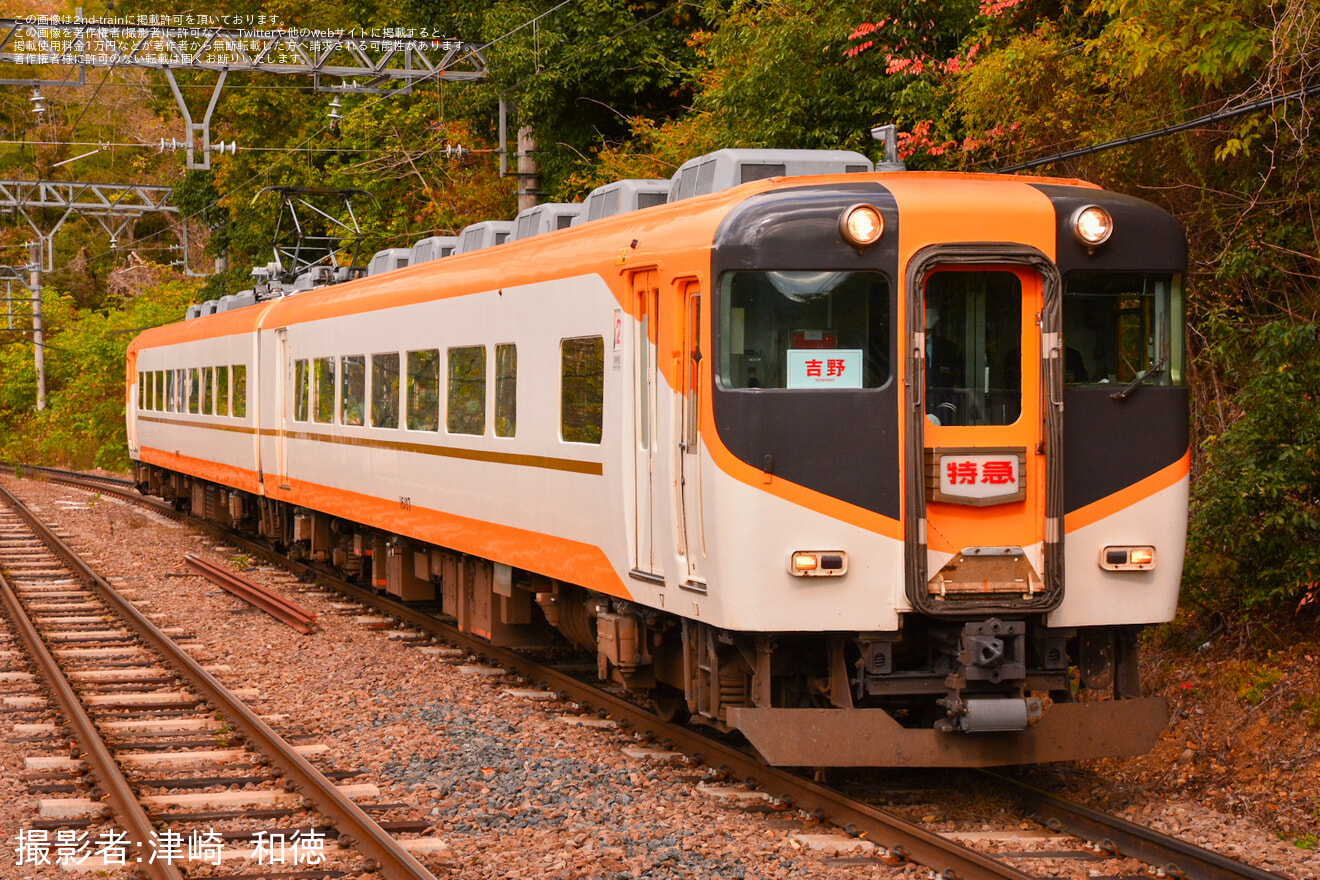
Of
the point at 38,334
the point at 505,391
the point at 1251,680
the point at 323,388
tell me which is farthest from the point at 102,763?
the point at 38,334

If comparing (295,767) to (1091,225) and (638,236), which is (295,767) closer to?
(638,236)

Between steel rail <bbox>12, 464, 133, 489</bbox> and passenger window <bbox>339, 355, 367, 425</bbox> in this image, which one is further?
steel rail <bbox>12, 464, 133, 489</bbox>

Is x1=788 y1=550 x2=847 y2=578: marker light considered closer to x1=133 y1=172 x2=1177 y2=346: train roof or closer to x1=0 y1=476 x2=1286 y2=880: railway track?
x1=0 y1=476 x2=1286 y2=880: railway track

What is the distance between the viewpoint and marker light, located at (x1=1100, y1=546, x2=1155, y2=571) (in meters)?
7.50

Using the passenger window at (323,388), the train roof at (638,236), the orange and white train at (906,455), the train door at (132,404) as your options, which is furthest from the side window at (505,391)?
the train door at (132,404)

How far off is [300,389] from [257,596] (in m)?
2.38

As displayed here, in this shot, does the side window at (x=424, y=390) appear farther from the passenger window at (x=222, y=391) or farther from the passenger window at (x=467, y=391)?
the passenger window at (x=222, y=391)

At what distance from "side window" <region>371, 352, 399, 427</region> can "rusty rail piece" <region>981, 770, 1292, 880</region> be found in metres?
6.96

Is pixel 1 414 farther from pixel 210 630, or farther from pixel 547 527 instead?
pixel 547 527

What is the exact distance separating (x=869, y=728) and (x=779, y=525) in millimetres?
954

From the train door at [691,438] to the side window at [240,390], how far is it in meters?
12.5

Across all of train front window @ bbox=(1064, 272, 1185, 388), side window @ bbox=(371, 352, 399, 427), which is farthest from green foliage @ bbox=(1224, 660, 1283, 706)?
side window @ bbox=(371, 352, 399, 427)

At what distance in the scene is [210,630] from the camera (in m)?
14.0

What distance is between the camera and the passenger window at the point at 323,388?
610 inches
